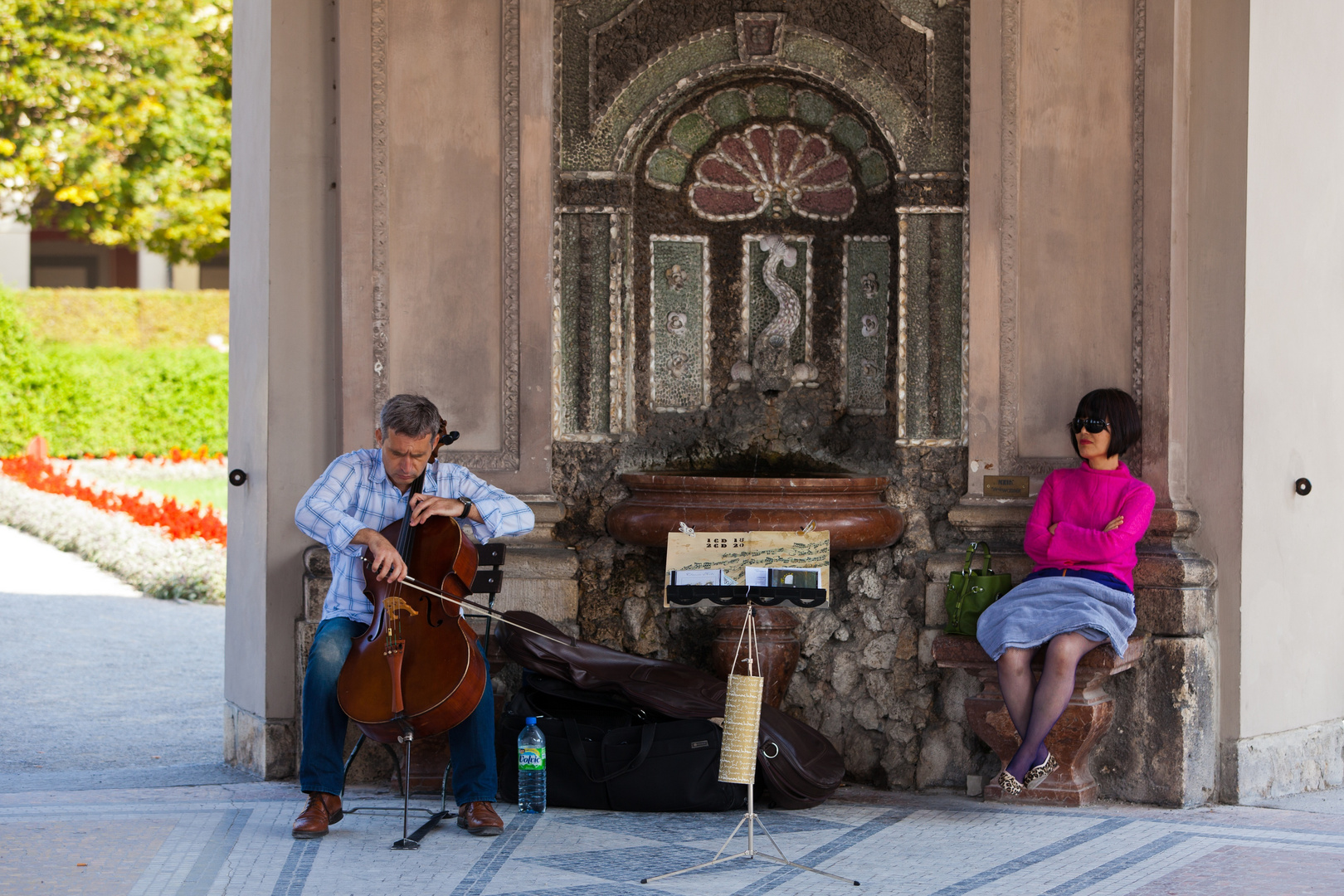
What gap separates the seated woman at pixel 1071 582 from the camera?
15.6 ft

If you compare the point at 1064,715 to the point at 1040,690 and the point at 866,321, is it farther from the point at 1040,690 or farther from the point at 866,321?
the point at 866,321

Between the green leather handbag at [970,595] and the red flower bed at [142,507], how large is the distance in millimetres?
6155

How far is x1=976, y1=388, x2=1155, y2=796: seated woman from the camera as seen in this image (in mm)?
4766

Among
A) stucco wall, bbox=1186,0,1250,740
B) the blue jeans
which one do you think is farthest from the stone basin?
stucco wall, bbox=1186,0,1250,740

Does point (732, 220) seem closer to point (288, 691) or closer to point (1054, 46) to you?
point (1054, 46)

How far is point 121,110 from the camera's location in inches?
718

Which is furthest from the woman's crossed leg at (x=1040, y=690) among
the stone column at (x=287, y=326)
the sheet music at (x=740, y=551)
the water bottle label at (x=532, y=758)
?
the stone column at (x=287, y=326)

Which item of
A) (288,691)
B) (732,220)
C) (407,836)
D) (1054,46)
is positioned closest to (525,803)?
(407,836)

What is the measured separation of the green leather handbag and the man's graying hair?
2.00m

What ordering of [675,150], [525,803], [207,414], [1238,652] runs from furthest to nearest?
[207,414], [675,150], [1238,652], [525,803]

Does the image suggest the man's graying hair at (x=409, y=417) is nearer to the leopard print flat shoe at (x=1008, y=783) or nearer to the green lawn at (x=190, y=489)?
the leopard print flat shoe at (x=1008, y=783)

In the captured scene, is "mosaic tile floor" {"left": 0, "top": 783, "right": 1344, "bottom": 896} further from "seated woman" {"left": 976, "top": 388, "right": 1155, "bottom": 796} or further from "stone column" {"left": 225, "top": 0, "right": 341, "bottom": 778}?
"stone column" {"left": 225, "top": 0, "right": 341, "bottom": 778}

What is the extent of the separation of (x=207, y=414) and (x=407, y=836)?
663 inches

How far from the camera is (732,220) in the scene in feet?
19.8
